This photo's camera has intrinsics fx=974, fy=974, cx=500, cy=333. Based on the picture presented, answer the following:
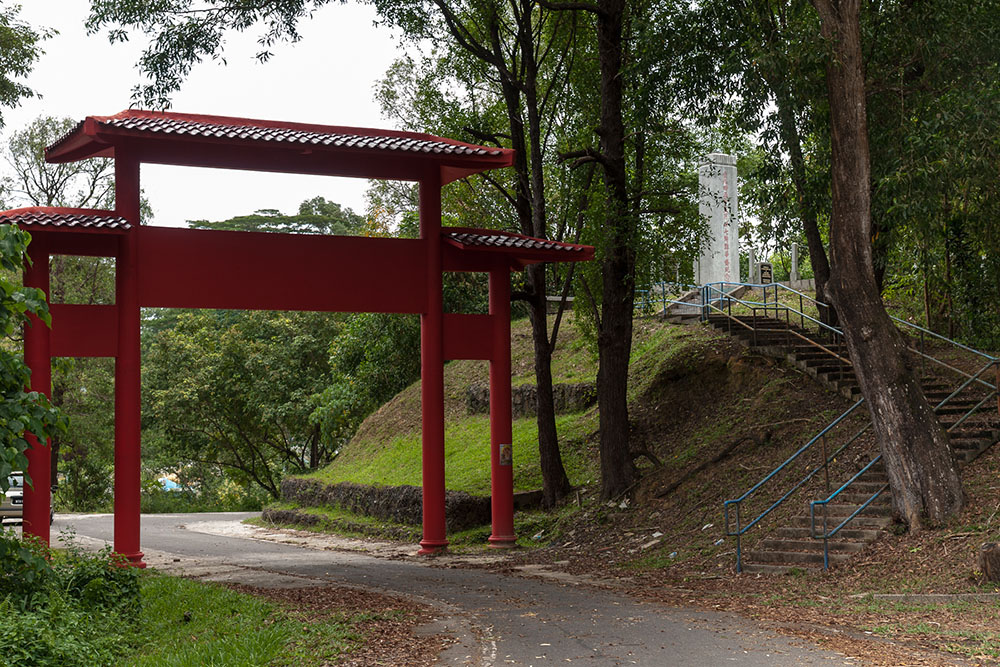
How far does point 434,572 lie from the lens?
15.2 m

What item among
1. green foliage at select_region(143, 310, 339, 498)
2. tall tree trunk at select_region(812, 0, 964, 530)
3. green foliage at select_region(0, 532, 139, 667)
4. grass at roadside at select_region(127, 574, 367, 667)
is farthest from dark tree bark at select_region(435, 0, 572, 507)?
green foliage at select_region(143, 310, 339, 498)

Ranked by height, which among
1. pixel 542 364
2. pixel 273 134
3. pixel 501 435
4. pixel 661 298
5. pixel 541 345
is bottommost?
pixel 501 435

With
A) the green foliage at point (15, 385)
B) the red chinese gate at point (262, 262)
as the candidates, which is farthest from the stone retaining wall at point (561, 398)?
the green foliage at point (15, 385)

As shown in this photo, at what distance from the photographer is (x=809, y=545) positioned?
1350cm

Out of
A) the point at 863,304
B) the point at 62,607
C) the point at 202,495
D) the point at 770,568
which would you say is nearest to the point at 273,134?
the point at 62,607

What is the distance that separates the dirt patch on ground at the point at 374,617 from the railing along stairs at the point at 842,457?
16.6 ft

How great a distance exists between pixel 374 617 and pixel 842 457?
8613 millimetres

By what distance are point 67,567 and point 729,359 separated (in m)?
14.8

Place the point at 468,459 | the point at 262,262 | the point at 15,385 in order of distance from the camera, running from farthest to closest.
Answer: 1. the point at 468,459
2. the point at 262,262
3. the point at 15,385

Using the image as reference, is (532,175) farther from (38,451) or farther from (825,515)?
(38,451)

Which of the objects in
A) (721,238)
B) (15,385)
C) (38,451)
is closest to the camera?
(15,385)

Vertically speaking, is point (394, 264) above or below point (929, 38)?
below

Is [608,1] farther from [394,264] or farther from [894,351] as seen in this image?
[894,351]

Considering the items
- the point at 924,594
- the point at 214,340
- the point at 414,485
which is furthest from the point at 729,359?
the point at 214,340
